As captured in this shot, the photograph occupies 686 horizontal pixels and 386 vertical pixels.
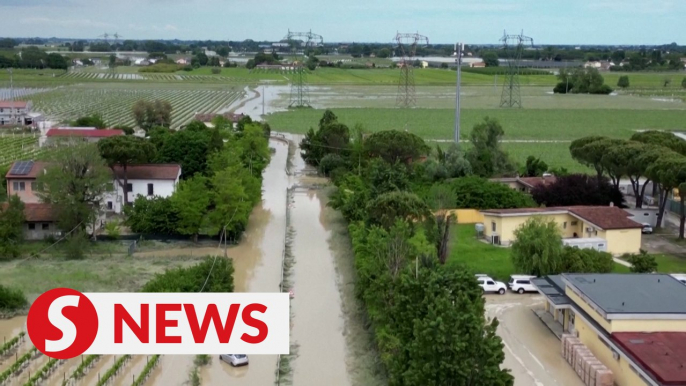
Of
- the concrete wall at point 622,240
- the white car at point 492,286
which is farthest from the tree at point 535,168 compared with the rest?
the white car at point 492,286

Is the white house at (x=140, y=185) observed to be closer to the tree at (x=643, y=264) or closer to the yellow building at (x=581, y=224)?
the yellow building at (x=581, y=224)

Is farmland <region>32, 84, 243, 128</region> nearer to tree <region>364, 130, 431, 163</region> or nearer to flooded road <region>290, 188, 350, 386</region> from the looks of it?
tree <region>364, 130, 431, 163</region>

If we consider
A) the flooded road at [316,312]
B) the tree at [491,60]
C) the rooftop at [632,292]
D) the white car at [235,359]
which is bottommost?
the flooded road at [316,312]

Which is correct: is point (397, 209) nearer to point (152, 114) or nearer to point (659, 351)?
point (659, 351)

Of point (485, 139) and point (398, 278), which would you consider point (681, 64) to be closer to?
point (485, 139)

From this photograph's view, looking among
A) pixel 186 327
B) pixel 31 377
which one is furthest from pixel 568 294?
pixel 31 377

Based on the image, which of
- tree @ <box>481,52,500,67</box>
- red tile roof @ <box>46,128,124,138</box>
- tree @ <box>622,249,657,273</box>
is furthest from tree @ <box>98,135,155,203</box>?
tree @ <box>481,52,500,67</box>
